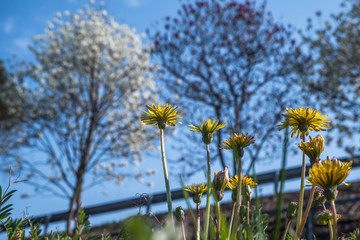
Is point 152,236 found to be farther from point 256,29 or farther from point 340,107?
point 340,107

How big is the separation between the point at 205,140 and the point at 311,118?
341mm

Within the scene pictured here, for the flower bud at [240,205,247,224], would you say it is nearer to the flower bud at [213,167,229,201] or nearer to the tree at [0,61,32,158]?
the flower bud at [213,167,229,201]

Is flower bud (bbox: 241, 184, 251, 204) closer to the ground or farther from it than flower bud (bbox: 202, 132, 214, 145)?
closer to the ground

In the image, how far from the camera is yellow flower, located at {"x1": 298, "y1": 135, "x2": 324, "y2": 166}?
1018 mm

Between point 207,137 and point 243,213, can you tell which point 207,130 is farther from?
point 243,213

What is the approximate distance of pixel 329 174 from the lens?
0.88 m

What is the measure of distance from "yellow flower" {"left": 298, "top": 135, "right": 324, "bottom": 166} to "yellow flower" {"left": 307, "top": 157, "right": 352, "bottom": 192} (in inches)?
4.5

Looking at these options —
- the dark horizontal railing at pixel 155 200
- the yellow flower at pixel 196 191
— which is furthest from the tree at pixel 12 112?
the yellow flower at pixel 196 191

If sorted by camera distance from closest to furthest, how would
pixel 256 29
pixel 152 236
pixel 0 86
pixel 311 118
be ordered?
pixel 152 236
pixel 311 118
pixel 256 29
pixel 0 86

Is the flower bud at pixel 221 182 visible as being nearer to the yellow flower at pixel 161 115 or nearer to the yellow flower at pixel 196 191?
the yellow flower at pixel 196 191

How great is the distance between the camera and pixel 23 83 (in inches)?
515

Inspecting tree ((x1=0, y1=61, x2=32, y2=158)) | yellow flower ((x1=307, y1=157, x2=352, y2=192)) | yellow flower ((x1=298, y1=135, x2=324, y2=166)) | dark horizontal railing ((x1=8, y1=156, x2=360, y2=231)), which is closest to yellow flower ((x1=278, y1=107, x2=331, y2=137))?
yellow flower ((x1=298, y1=135, x2=324, y2=166))

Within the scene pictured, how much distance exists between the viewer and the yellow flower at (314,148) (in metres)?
1.02

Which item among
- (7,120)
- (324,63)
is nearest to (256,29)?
(324,63)
